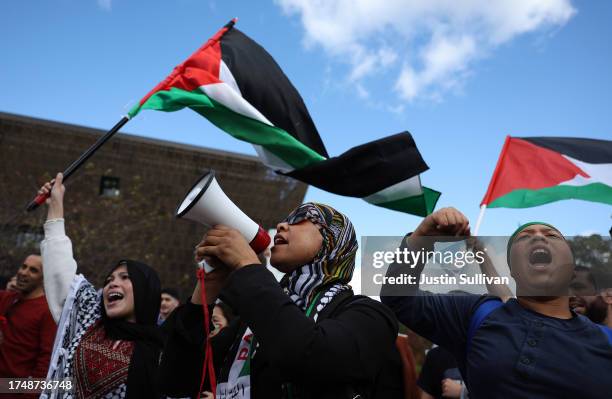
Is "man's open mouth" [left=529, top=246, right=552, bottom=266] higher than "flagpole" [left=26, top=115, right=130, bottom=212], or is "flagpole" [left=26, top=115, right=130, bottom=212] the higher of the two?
"flagpole" [left=26, top=115, right=130, bottom=212]

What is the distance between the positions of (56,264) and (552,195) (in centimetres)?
344

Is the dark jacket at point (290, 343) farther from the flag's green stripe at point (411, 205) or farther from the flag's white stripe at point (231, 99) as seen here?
the flag's white stripe at point (231, 99)

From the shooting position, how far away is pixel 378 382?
7.09ft

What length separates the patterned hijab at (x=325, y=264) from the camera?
1.89 metres

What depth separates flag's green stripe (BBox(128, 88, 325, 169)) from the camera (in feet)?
11.2

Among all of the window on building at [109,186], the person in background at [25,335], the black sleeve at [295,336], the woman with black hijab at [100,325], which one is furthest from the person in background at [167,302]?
the window on building at [109,186]

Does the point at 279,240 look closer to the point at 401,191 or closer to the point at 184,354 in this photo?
the point at 184,354


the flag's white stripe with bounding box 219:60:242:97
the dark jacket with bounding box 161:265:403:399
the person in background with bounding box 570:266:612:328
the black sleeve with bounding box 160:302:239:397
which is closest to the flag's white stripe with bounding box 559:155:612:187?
the person in background with bounding box 570:266:612:328

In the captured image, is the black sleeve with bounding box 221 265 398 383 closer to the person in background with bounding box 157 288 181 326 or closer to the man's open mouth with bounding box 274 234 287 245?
the man's open mouth with bounding box 274 234 287 245

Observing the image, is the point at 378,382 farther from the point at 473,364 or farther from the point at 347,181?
the point at 347,181

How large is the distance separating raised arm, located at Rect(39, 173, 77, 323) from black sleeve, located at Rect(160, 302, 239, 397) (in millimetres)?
1358

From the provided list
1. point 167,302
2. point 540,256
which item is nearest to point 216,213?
point 540,256

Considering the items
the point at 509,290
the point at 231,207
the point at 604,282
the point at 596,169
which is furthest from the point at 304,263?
the point at 596,169

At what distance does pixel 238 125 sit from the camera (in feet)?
11.8
